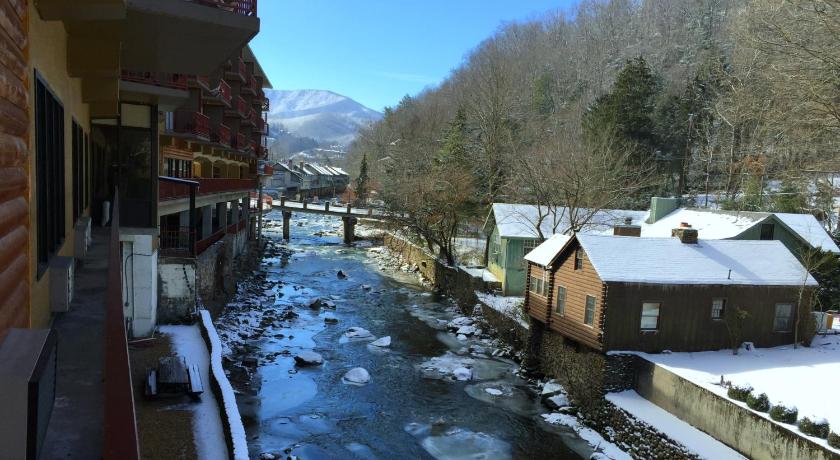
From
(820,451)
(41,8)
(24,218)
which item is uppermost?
(41,8)

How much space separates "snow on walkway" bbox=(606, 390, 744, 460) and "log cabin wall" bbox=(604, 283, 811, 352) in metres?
1.87

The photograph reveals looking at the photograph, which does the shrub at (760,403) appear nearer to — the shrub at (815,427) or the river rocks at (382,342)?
the shrub at (815,427)

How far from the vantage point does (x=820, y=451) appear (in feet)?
39.4

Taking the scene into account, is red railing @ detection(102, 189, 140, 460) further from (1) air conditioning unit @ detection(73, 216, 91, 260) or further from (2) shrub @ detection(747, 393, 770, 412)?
(2) shrub @ detection(747, 393, 770, 412)

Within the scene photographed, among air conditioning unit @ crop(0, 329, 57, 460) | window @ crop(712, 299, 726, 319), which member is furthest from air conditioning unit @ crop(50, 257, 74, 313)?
window @ crop(712, 299, 726, 319)

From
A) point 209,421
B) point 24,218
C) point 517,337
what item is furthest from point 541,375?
point 24,218

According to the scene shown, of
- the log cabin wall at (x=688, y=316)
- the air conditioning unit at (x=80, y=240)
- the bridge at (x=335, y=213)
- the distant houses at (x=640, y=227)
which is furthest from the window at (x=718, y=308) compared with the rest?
the bridge at (x=335, y=213)

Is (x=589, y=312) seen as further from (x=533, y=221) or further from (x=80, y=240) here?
(x=80, y=240)

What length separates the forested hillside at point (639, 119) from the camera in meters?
13.1

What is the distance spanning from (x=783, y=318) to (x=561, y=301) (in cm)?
819

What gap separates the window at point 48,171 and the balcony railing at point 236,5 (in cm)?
206

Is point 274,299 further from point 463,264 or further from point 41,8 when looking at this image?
point 41,8

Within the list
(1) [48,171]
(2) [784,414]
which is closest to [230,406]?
(1) [48,171]

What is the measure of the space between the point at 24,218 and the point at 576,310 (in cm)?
1828
